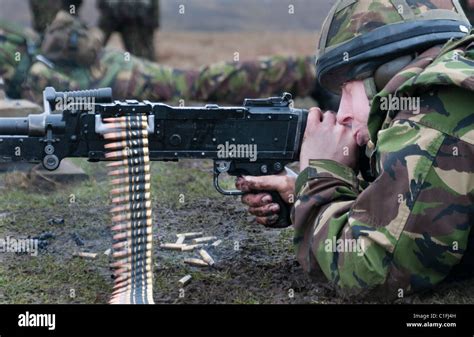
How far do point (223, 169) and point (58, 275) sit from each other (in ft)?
3.64

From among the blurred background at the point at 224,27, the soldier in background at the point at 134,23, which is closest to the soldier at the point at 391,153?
the soldier in background at the point at 134,23

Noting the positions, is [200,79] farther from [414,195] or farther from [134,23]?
[414,195]

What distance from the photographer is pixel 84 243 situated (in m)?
5.94

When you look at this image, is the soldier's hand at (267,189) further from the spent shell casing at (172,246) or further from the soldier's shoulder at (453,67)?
the soldier's shoulder at (453,67)

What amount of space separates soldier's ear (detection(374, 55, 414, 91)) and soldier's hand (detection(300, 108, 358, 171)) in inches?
11.5

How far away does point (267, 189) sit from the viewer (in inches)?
197

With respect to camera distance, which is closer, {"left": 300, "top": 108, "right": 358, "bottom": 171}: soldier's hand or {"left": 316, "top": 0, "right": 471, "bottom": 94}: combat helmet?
{"left": 316, "top": 0, "right": 471, "bottom": 94}: combat helmet

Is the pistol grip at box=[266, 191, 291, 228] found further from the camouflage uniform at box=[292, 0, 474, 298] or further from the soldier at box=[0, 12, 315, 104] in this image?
the soldier at box=[0, 12, 315, 104]

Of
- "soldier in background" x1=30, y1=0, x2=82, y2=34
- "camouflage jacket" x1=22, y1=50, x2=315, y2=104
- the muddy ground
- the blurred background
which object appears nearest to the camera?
the muddy ground

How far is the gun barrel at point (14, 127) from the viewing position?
4988 millimetres

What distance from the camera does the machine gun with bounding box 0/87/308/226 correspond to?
16.3 feet

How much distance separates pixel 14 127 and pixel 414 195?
218 cm

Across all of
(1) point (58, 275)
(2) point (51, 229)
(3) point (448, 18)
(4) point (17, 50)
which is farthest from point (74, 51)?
(3) point (448, 18)

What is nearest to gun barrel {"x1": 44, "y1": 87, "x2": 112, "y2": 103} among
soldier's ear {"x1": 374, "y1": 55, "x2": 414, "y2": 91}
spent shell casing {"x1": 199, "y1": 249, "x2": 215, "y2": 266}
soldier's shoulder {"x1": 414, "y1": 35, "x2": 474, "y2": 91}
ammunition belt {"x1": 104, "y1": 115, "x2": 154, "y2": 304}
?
ammunition belt {"x1": 104, "y1": 115, "x2": 154, "y2": 304}
